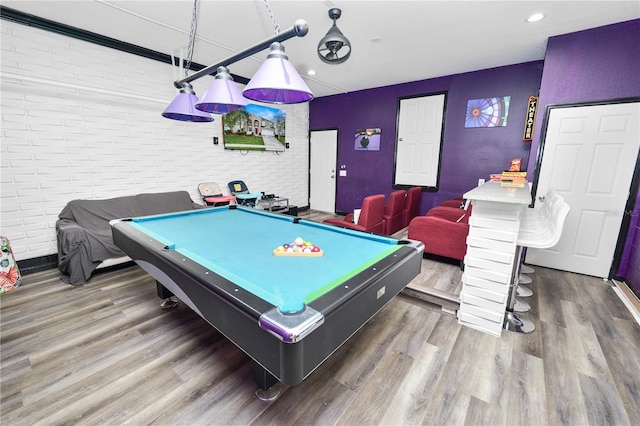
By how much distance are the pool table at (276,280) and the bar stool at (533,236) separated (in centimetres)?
97

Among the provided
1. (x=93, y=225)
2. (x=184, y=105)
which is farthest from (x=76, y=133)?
(x=184, y=105)

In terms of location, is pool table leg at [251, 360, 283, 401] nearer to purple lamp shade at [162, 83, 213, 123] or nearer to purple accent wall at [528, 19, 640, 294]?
purple lamp shade at [162, 83, 213, 123]

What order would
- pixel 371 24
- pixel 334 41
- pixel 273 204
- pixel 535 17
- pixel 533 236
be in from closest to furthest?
pixel 533 236 → pixel 334 41 → pixel 535 17 → pixel 371 24 → pixel 273 204

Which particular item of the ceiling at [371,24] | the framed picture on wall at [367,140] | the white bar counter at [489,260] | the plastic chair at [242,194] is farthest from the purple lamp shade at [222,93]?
the framed picture on wall at [367,140]

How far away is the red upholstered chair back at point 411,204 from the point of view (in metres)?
4.57

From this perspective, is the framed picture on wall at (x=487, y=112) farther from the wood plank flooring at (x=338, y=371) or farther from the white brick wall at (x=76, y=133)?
the white brick wall at (x=76, y=133)

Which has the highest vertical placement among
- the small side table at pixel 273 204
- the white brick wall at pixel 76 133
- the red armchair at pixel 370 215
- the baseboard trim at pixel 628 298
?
the white brick wall at pixel 76 133

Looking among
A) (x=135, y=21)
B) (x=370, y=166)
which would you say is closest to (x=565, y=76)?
(x=370, y=166)

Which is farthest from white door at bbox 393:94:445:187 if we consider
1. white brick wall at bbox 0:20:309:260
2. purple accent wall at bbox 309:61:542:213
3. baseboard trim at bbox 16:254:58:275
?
baseboard trim at bbox 16:254:58:275

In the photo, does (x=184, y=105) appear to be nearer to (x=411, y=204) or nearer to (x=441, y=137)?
(x=411, y=204)

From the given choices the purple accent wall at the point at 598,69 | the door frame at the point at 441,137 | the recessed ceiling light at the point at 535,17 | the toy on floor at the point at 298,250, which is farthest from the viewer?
the door frame at the point at 441,137

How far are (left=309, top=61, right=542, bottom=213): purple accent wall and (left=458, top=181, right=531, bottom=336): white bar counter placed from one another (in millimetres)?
2720

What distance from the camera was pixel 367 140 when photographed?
5.89 m

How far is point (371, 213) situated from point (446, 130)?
2.63 metres
